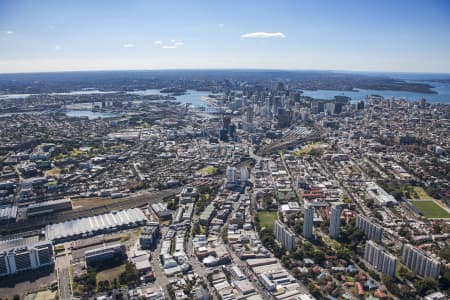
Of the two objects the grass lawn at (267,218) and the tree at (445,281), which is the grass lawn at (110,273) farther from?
the tree at (445,281)

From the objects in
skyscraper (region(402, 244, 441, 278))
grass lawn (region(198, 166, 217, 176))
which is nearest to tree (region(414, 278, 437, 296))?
skyscraper (region(402, 244, 441, 278))

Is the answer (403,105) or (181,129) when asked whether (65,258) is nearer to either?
(181,129)

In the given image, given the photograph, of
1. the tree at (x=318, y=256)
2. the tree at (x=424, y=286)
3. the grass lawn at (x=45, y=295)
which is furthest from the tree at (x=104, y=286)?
the tree at (x=424, y=286)

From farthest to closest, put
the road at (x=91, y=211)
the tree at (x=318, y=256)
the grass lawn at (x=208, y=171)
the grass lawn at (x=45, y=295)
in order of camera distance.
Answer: the grass lawn at (x=208, y=171)
the road at (x=91, y=211)
the tree at (x=318, y=256)
the grass lawn at (x=45, y=295)

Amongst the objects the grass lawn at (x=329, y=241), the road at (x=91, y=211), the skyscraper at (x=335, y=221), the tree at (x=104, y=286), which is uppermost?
the skyscraper at (x=335, y=221)

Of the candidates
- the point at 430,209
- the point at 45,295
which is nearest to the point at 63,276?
the point at 45,295

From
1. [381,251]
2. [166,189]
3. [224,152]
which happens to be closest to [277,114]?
[224,152]
